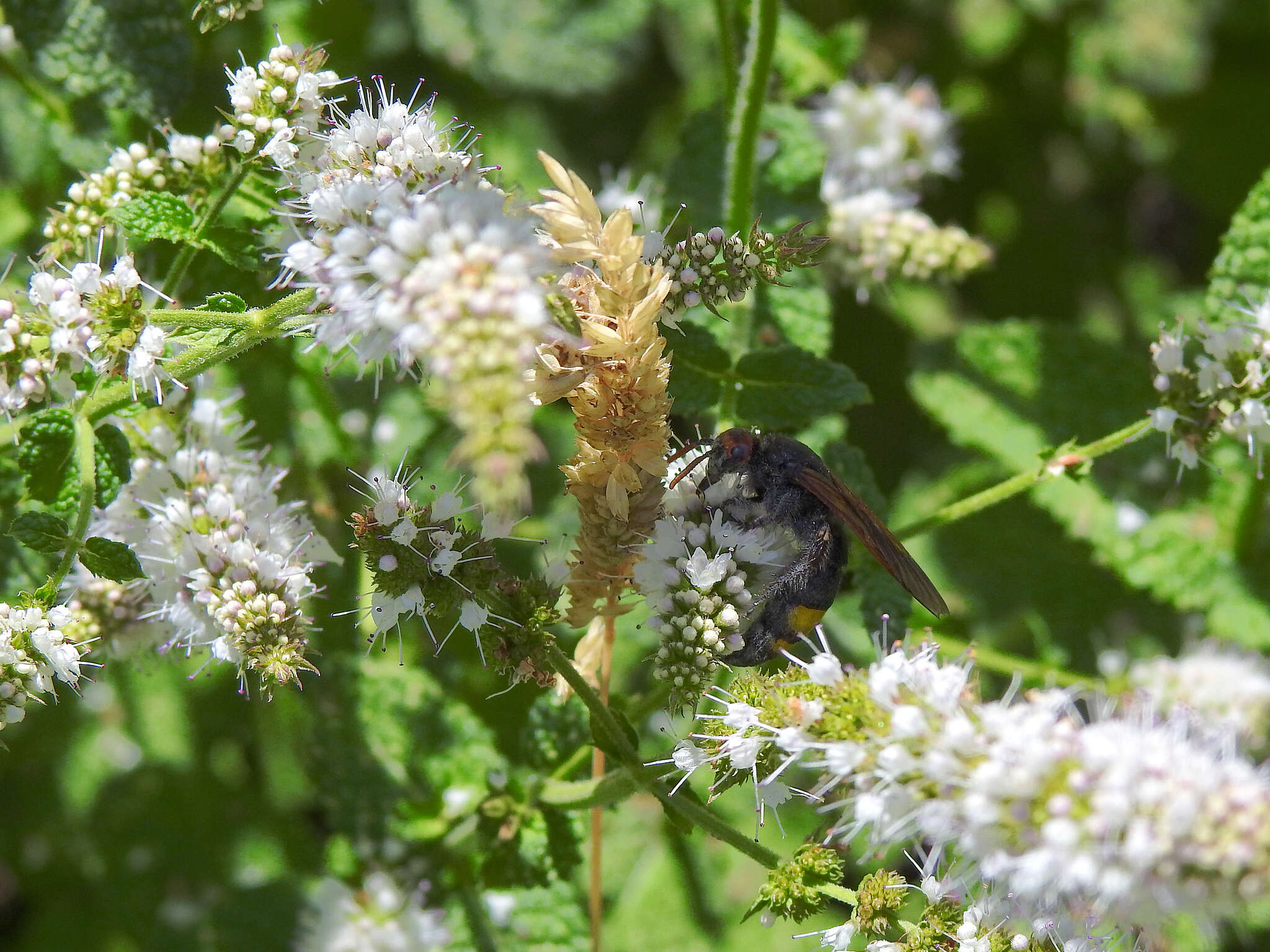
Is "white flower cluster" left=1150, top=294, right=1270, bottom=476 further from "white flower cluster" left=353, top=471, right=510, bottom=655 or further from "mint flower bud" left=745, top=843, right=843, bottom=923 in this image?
"white flower cluster" left=353, top=471, right=510, bottom=655

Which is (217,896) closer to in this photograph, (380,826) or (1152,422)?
(380,826)

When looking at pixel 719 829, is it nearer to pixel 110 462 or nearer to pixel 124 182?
pixel 110 462

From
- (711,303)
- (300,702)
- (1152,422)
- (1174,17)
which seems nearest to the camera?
(711,303)

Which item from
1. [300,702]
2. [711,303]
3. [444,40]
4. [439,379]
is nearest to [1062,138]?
[444,40]

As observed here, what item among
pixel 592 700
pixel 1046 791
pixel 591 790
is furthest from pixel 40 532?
pixel 1046 791

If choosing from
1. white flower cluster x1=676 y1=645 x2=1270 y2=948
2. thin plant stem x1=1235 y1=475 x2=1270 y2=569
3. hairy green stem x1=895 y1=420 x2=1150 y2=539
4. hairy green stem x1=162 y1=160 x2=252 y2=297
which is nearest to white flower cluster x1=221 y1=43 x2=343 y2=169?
hairy green stem x1=162 y1=160 x2=252 y2=297

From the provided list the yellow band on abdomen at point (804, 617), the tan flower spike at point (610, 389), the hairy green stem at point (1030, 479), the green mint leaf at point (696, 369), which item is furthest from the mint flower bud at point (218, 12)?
the hairy green stem at point (1030, 479)

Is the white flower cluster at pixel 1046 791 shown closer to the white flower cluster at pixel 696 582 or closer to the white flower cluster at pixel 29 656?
the white flower cluster at pixel 696 582
